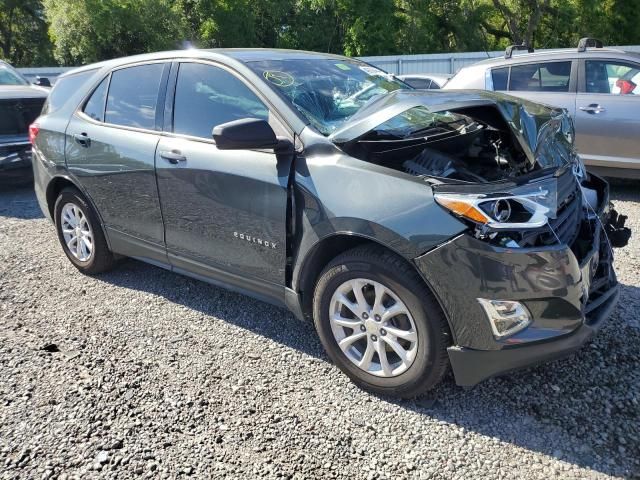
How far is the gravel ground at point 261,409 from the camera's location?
247 cm

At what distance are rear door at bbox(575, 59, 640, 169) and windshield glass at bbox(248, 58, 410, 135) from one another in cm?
329

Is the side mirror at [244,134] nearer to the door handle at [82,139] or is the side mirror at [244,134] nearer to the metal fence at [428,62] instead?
the door handle at [82,139]

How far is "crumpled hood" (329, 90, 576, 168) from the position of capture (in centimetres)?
278

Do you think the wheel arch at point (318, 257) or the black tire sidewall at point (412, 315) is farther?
the wheel arch at point (318, 257)

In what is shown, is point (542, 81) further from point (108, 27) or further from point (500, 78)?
point (108, 27)

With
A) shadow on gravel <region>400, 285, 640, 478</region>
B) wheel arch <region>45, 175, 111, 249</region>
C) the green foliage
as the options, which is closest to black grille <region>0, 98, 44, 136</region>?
wheel arch <region>45, 175, 111, 249</region>

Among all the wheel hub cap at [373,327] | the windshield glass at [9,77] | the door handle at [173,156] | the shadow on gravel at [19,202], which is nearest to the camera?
the wheel hub cap at [373,327]

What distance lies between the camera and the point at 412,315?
2654 millimetres

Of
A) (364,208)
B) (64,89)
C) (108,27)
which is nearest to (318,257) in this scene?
(364,208)

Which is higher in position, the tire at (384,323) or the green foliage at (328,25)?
the green foliage at (328,25)

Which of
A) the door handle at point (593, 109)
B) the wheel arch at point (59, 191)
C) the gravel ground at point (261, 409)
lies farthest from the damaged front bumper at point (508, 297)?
the door handle at point (593, 109)

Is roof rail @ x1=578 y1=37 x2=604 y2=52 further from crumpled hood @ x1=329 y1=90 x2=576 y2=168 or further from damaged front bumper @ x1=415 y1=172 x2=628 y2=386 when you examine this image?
damaged front bumper @ x1=415 y1=172 x2=628 y2=386

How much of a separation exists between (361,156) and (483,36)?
2708 centimetres

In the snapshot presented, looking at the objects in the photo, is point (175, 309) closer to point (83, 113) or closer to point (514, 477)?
point (83, 113)
